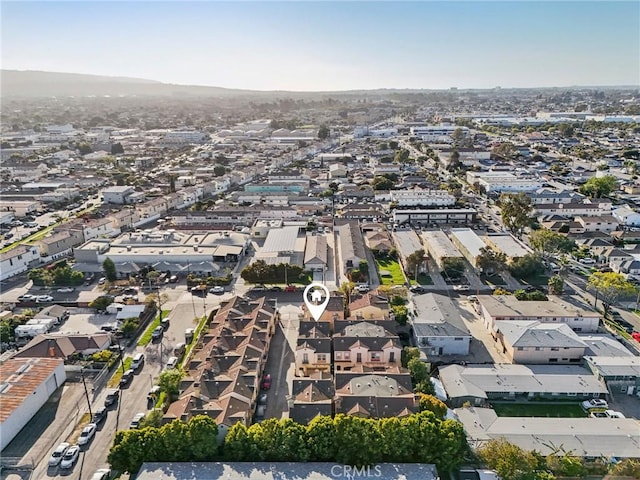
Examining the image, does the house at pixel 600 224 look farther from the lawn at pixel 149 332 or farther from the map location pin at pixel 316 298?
the lawn at pixel 149 332

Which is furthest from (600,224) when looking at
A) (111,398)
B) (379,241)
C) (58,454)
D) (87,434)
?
(58,454)


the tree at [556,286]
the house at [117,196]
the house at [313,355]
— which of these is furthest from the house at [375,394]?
the house at [117,196]

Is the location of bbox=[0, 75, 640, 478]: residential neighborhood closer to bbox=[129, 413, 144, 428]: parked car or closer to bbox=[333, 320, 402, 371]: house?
bbox=[333, 320, 402, 371]: house

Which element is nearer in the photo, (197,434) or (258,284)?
(197,434)

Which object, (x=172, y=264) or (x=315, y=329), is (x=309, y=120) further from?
(x=315, y=329)

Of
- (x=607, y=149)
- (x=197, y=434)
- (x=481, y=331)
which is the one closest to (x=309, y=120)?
(x=607, y=149)

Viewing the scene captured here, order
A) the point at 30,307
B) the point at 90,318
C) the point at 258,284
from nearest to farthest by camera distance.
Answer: the point at 90,318 → the point at 30,307 → the point at 258,284

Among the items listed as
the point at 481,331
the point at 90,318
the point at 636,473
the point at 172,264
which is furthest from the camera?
the point at 172,264
